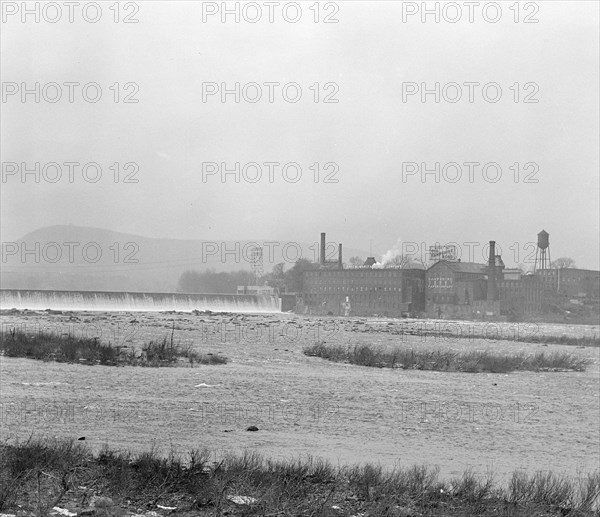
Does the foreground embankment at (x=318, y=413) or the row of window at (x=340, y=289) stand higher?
the row of window at (x=340, y=289)

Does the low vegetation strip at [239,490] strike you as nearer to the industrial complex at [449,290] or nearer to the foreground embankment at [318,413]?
the foreground embankment at [318,413]

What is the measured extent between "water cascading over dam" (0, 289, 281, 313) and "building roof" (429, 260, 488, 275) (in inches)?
1149

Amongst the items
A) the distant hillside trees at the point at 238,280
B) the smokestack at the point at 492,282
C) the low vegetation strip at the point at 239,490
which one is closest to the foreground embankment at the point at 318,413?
the low vegetation strip at the point at 239,490

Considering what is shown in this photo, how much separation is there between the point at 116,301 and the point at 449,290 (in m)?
47.8

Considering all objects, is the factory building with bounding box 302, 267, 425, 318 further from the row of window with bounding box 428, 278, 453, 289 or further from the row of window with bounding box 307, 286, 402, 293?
the row of window with bounding box 428, 278, 453, 289

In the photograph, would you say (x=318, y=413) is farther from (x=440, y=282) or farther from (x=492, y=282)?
(x=440, y=282)

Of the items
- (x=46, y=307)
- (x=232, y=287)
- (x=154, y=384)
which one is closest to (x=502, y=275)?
(x=232, y=287)

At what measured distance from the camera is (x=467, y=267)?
109562 mm

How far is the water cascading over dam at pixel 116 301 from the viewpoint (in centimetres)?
7388

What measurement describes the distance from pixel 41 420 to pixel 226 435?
9.05 feet

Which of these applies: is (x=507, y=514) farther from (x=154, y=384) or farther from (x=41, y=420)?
(x=154, y=384)

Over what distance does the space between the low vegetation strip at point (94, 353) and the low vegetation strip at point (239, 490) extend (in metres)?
12.5

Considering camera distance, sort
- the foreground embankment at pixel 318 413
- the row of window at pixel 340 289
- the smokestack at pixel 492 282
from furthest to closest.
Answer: the row of window at pixel 340 289 → the smokestack at pixel 492 282 → the foreground embankment at pixel 318 413

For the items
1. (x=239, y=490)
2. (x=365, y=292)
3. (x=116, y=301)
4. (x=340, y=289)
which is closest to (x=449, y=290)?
(x=365, y=292)
